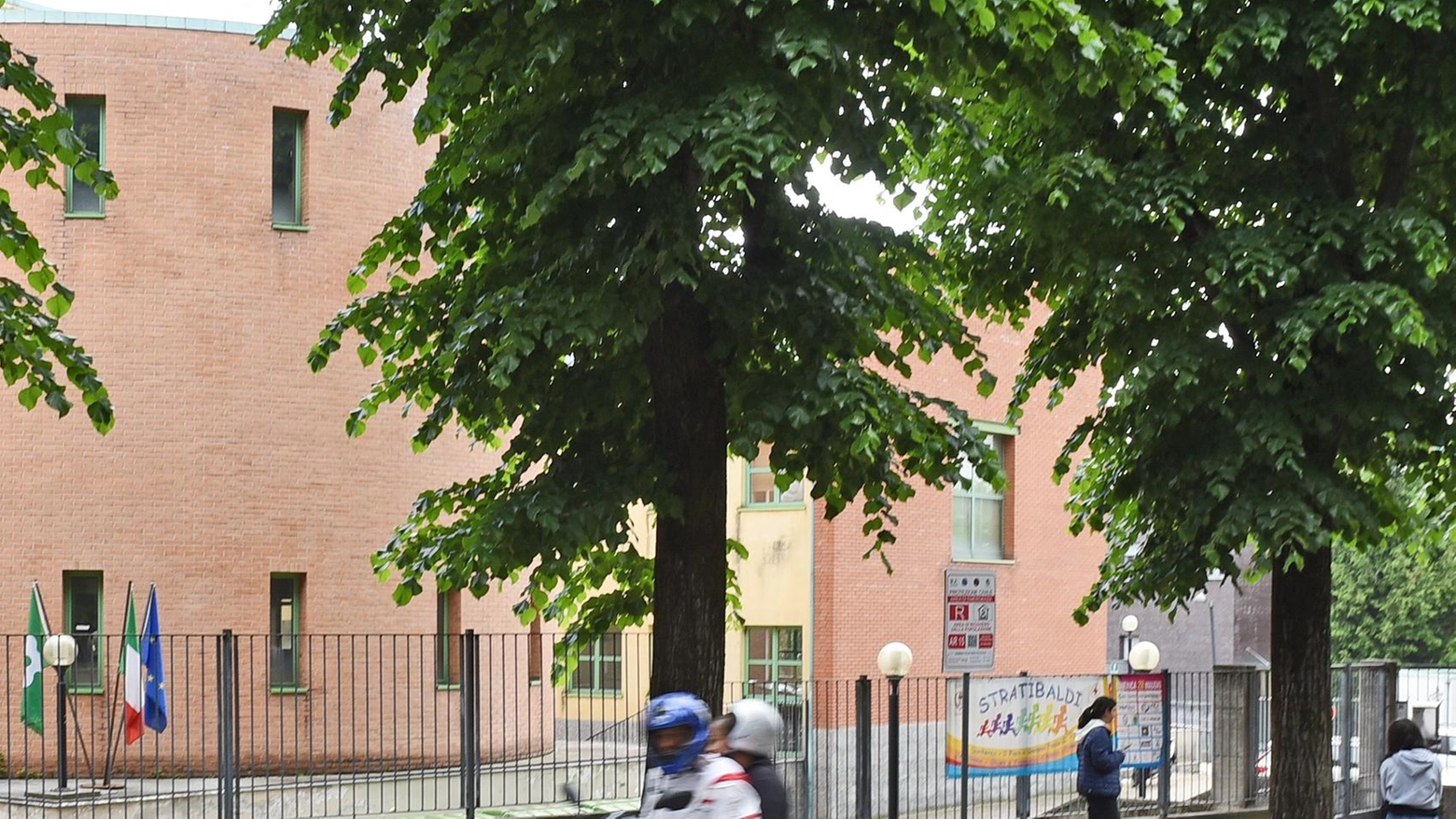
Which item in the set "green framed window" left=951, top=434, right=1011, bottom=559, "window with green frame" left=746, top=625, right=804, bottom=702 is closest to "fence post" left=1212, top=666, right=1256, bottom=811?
"window with green frame" left=746, top=625, right=804, bottom=702

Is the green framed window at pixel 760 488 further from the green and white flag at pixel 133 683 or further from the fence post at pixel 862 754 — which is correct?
the fence post at pixel 862 754

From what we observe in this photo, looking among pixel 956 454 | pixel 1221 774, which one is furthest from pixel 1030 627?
pixel 956 454

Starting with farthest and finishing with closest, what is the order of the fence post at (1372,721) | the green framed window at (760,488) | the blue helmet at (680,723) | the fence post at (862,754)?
the green framed window at (760,488), the fence post at (1372,721), the fence post at (862,754), the blue helmet at (680,723)

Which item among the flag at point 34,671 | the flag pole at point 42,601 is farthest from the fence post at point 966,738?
the flag pole at point 42,601

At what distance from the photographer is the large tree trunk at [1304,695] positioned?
635 inches

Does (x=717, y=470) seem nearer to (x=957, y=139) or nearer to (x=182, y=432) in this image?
(x=957, y=139)

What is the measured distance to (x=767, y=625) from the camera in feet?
107

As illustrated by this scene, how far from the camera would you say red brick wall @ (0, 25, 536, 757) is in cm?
2489

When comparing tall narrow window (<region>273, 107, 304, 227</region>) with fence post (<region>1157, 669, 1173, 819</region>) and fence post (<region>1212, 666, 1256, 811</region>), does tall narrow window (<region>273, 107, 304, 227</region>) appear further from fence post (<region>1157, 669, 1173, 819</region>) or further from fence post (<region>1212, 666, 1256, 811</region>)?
fence post (<region>1212, 666, 1256, 811</region>)

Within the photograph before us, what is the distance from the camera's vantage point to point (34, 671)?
882 inches

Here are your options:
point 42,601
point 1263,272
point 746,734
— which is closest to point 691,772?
point 746,734

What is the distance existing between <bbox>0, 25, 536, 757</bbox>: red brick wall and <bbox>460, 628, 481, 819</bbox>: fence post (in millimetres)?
9729

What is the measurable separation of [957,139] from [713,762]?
8.94m

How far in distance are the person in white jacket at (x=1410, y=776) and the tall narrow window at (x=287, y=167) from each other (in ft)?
54.1
